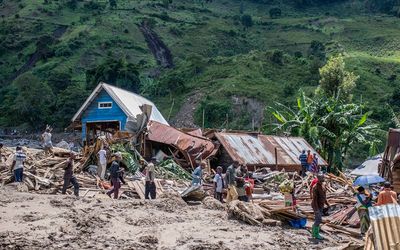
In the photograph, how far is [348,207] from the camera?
56.1 ft

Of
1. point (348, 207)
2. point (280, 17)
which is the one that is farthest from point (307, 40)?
point (348, 207)

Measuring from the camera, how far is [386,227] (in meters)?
8.86

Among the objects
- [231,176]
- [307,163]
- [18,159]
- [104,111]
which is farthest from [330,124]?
[18,159]

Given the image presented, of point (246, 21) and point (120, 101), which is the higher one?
point (246, 21)

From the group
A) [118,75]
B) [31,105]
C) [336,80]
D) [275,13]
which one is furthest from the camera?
[275,13]

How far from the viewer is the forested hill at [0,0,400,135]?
206ft

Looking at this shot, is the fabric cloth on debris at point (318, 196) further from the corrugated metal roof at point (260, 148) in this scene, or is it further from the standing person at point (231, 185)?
the corrugated metal roof at point (260, 148)

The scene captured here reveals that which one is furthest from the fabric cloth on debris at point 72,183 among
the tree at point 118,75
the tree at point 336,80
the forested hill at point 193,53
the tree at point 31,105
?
the tree at point 118,75

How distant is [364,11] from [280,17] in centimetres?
1787

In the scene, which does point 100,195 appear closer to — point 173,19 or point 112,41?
point 112,41

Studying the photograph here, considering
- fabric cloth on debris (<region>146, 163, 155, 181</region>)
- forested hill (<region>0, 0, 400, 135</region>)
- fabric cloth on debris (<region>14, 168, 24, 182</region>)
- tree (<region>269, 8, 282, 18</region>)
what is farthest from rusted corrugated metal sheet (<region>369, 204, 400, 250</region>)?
tree (<region>269, 8, 282, 18</region>)

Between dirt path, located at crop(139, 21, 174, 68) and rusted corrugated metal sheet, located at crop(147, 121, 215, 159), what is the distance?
184 ft

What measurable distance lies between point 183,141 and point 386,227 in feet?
57.6

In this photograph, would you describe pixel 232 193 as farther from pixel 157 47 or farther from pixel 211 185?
pixel 157 47
